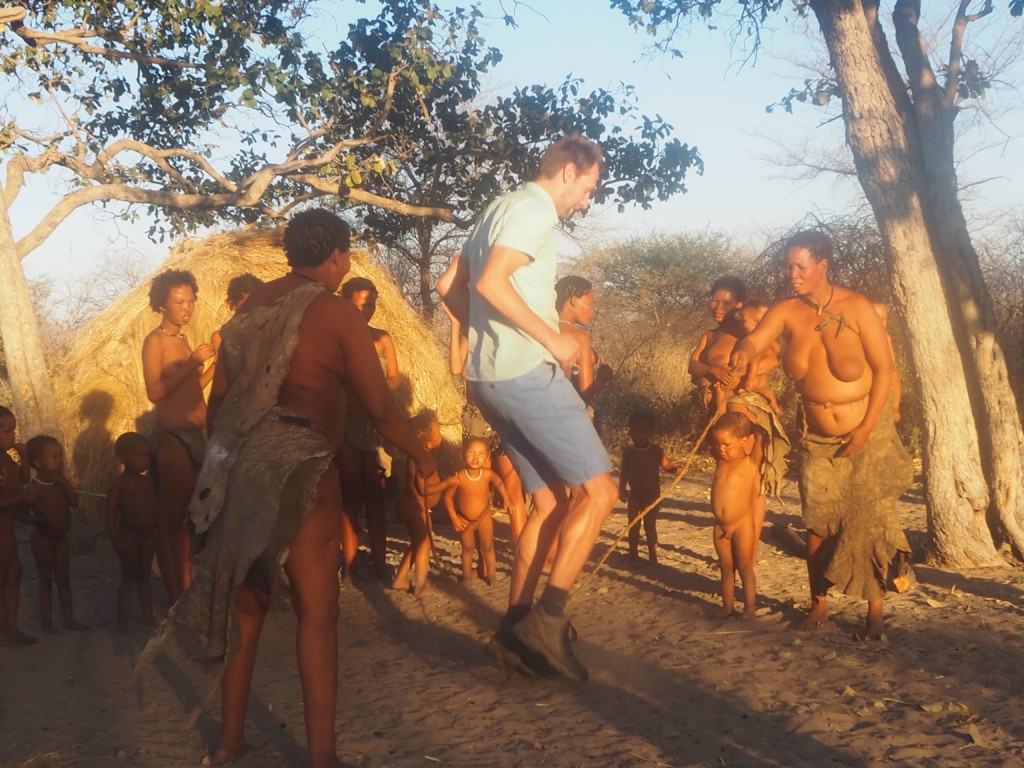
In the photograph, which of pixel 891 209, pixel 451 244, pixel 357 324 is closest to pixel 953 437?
pixel 891 209

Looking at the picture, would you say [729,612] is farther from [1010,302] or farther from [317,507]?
[1010,302]

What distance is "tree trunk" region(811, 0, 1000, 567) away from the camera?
652 centimetres

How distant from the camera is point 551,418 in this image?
4023 mm

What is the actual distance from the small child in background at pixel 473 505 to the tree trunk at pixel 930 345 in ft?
8.96

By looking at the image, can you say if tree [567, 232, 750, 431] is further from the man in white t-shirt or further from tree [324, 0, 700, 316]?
the man in white t-shirt

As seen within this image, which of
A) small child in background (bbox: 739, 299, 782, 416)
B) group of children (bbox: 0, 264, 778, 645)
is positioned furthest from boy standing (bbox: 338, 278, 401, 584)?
small child in background (bbox: 739, 299, 782, 416)

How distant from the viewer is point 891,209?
6574mm

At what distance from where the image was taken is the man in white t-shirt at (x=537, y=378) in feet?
13.1

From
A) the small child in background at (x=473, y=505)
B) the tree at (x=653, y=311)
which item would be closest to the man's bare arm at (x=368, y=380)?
the small child in background at (x=473, y=505)

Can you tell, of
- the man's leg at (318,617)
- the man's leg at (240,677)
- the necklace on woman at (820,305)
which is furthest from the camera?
the necklace on woman at (820,305)

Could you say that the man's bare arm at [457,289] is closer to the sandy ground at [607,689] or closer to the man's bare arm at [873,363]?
the sandy ground at [607,689]

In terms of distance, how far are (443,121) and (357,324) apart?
21.3ft

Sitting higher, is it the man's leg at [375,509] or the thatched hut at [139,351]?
the thatched hut at [139,351]

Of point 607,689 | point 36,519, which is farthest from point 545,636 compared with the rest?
point 36,519
